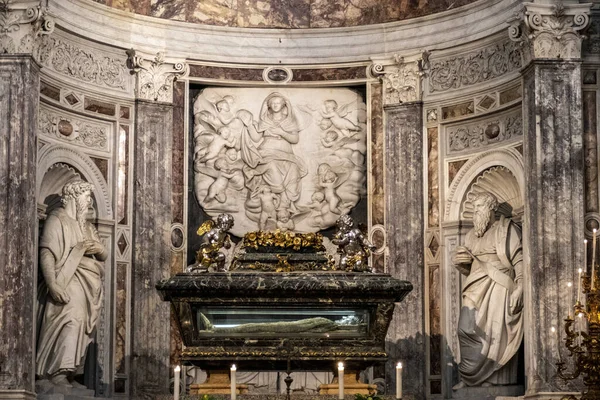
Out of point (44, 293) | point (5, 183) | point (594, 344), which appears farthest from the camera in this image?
point (44, 293)

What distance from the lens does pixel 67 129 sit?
2081 cm

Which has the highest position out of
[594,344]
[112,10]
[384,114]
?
[112,10]

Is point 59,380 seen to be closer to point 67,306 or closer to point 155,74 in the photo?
point 67,306

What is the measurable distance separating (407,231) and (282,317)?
3779 millimetres

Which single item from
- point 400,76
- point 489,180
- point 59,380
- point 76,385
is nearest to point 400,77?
point 400,76

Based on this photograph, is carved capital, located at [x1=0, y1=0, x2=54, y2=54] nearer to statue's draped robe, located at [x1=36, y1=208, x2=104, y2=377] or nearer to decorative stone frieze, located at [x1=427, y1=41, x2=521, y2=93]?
statue's draped robe, located at [x1=36, y1=208, x2=104, y2=377]

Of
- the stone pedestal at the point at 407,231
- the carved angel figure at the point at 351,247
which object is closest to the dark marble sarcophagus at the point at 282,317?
the carved angel figure at the point at 351,247

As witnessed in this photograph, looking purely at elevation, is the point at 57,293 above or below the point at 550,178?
below

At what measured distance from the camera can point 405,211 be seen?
21.7 metres

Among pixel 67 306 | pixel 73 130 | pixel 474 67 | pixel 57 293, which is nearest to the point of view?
pixel 57 293

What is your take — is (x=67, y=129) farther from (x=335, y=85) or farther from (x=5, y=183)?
(x=335, y=85)

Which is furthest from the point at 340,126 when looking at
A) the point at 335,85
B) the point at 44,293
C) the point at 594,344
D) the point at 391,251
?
the point at 594,344

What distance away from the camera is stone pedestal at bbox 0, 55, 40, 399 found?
59.5ft

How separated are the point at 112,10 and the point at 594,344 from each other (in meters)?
9.54
